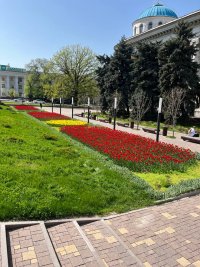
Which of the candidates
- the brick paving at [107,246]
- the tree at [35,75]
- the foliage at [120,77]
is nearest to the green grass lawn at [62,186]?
the brick paving at [107,246]

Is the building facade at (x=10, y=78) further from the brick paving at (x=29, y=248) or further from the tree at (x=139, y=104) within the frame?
the brick paving at (x=29, y=248)

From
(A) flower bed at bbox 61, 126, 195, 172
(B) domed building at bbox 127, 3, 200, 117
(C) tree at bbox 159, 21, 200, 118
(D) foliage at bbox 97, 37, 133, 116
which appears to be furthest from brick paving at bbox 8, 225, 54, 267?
(B) domed building at bbox 127, 3, 200, 117

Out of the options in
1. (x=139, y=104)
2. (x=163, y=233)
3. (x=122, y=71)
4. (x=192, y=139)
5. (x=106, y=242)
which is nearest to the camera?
(x=106, y=242)

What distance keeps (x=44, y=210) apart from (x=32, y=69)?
251 feet

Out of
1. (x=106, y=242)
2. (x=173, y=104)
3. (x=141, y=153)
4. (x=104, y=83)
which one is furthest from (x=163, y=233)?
(x=104, y=83)

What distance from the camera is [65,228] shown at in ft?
16.3

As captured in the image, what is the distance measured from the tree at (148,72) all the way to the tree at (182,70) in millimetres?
2431

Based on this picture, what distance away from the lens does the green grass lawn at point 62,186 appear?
5.50m

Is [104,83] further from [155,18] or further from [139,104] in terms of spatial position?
[155,18]

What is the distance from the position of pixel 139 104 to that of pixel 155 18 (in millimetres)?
36268

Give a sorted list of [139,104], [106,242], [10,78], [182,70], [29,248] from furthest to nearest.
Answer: [10,78]
[182,70]
[139,104]
[106,242]
[29,248]

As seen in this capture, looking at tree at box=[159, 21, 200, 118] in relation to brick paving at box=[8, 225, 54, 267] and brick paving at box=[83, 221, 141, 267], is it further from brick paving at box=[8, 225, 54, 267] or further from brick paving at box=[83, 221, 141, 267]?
brick paving at box=[8, 225, 54, 267]

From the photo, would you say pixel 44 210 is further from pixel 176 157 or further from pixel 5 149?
pixel 176 157

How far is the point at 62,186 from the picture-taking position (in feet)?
22.0
